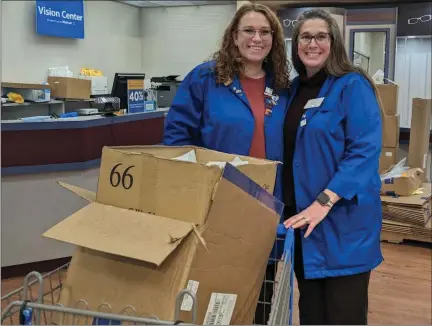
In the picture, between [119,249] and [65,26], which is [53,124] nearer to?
[119,249]

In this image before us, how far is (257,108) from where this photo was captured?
6.39 ft

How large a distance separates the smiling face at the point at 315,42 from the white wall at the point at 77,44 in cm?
579

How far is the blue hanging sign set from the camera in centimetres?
461

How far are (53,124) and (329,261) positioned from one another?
232 cm

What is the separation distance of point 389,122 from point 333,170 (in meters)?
3.22

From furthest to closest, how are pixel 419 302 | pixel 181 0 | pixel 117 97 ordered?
pixel 181 0
pixel 117 97
pixel 419 302

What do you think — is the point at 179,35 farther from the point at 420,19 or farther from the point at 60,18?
the point at 420,19

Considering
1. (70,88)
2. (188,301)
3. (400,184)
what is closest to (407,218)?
(400,184)

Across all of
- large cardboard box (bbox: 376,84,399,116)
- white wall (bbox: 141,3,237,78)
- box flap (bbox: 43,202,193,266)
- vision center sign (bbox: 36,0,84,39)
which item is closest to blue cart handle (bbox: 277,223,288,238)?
box flap (bbox: 43,202,193,266)

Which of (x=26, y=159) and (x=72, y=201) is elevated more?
(x=26, y=159)

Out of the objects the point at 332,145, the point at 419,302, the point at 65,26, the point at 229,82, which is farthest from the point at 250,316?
the point at 65,26

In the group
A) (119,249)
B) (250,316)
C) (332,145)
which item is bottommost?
(250,316)

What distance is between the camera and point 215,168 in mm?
1091

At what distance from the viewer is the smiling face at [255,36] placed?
1935mm
